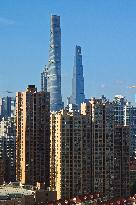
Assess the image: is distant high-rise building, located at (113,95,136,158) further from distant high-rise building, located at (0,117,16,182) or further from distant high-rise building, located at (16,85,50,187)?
distant high-rise building, located at (16,85,50,187)

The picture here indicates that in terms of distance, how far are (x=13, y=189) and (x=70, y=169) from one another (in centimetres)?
339

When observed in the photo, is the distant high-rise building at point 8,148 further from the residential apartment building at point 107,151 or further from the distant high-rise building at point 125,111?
the distant high-rise building at point 125,111

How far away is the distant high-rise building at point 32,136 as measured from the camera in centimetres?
3309

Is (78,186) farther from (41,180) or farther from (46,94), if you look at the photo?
(46,94)

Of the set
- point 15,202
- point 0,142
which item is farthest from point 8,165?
point 15,202

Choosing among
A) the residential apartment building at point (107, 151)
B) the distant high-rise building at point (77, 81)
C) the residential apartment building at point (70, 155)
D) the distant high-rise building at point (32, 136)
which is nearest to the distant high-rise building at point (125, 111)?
the distant high-rise building at point (32, 136)

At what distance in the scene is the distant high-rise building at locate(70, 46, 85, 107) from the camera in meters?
85.3

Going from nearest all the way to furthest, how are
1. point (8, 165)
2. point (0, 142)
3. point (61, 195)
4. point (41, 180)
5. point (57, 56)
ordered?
1. point (61, 195)
2. point (41, 180)
3. point (8, 165)
4. point (0, 142)
5. point (57, 56)

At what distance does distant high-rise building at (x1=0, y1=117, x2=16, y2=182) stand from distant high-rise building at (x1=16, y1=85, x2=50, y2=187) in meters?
1.74

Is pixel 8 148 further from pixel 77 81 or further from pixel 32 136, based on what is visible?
pixel 77 81

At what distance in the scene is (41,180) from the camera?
33000 millimetres

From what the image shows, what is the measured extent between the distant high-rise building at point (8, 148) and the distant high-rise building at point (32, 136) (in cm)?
174

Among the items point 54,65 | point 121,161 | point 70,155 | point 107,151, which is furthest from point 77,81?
point 70,155

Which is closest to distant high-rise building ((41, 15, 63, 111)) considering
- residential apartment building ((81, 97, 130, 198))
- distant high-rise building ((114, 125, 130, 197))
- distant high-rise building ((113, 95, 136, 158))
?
distant high-rise building ((113, 95, 136, 158))
